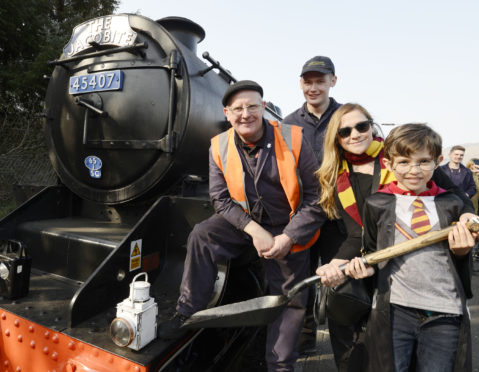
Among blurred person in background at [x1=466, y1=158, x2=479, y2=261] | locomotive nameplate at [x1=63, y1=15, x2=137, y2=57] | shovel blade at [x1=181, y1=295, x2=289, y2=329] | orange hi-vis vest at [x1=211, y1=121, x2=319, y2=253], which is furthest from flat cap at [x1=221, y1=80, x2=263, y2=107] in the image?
blurred person in background at [x1=466, y1=158, x2=479, y2=261]

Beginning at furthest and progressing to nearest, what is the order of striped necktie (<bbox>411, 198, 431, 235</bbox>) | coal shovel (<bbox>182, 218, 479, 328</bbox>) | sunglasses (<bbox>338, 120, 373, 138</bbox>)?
sunglasses (<bbox>338, 120, 373, 138</bbox>) < coal shovel (<bbox>182, 218, 479, 328</bbox>) < striped necktie (<bbox>411, 198, 431, 235</bbox>)

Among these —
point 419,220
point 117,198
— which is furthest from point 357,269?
point 117,198

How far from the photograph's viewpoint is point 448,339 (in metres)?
1.23

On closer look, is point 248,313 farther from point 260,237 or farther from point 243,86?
point 243,86

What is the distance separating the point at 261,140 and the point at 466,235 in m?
1.09

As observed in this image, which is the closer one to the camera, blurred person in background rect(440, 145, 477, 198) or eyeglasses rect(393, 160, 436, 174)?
eyeglasses rect(393, 160, 436, 174)

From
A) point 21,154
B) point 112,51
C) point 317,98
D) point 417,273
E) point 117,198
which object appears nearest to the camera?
point 417,273

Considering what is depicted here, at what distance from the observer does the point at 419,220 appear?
4.36 feet

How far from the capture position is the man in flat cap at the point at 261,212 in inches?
66.9

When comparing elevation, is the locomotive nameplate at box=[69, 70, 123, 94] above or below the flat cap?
above

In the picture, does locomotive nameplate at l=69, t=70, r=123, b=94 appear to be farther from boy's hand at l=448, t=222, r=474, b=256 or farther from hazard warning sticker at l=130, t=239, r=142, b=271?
boy's hand at l=448, t=222, r=474, b=256

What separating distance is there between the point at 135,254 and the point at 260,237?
75 centimetres

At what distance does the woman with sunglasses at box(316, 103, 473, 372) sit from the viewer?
1601 millimetres

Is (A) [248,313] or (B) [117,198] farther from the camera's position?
(B) [117,198]
